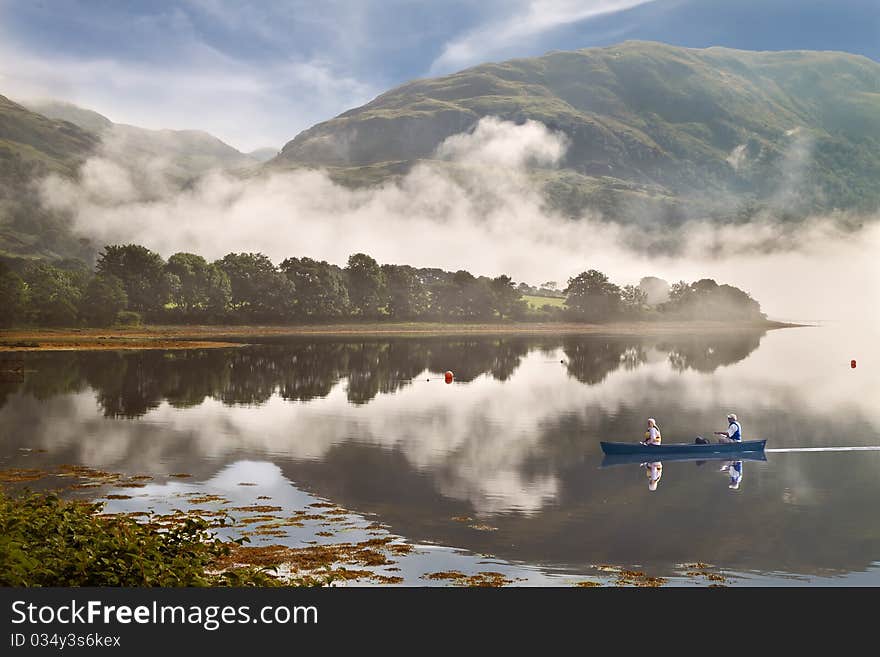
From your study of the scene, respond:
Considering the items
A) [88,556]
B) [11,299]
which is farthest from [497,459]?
[11,299]

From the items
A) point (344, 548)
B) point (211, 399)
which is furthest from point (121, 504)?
point (211, 399)

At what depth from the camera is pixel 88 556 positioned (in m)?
19.6

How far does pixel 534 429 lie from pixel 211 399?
35.4 m

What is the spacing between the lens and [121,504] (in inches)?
1537

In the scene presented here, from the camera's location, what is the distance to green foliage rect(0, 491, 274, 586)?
1866cm

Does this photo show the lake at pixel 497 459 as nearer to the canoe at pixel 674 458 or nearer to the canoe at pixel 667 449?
the canoe at pixel 674 458

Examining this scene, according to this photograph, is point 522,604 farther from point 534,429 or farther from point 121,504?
point 534,429

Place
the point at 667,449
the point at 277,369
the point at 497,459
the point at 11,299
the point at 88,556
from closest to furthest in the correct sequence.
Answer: the point at 88,556 → the point at 497,459 → the point at 667,449 → the point at 277,369 → the point at 11,299

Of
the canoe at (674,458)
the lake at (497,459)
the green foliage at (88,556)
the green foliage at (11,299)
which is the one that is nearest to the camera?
the green foliage at (88,556)

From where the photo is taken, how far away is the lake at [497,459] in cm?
3362

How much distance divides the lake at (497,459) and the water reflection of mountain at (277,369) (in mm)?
864

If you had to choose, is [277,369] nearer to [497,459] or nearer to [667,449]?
[497,459]

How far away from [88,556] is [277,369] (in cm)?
10189

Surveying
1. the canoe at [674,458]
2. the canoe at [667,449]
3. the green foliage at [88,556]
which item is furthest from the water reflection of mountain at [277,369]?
the green foliage at [88,556]
